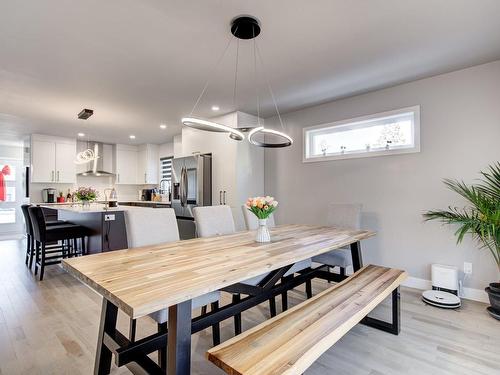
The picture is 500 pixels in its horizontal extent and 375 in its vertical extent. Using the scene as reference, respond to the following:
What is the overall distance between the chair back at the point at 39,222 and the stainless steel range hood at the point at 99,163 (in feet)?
9.92

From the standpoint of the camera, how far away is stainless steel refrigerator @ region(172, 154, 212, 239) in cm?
475

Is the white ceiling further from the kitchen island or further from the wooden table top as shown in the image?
the wooden table top

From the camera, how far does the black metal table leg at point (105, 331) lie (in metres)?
1.65

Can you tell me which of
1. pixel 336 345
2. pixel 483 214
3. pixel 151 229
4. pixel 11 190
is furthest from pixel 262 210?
pixel 11 190

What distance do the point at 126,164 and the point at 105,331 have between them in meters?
6.56

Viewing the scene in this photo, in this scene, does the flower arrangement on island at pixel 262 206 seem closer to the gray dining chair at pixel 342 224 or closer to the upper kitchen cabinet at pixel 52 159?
the gray dining chair at pixel 342 224

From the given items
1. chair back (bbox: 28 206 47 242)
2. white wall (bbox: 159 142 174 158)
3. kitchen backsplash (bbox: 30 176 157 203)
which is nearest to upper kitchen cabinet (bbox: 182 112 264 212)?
white wall (bbox: 159 142 174 158)

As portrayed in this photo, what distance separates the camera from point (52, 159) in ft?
20.7

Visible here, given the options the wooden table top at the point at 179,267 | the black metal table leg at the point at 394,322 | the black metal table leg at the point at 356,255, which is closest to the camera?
the wooden table top at the point at 179,267

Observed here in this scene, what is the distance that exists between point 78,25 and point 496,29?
3557mm

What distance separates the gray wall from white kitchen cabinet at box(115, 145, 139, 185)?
215 inches

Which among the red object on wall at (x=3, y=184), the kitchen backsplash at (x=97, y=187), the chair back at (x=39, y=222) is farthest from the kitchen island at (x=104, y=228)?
the red object on wall at (x=3, y=184)

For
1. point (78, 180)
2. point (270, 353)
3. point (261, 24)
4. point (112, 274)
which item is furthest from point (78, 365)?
point (78, 180)

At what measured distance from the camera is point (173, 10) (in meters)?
2.04
